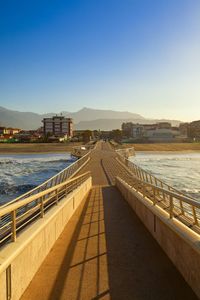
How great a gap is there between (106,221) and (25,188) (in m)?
Answer: 18.5

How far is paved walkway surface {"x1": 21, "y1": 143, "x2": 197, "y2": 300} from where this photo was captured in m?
4.55

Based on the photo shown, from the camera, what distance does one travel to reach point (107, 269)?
18.0 ft

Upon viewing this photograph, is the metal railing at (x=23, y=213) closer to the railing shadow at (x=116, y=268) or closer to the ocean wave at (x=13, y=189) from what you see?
the railing shadow at (x=116, y=268)

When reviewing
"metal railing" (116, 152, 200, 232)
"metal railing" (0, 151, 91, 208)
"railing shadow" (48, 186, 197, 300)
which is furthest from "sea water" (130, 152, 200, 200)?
"railing shadow" (48, 186, 197, 300)

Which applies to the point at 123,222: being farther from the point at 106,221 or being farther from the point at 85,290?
the point at 85,290

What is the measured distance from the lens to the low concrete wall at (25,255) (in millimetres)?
3961

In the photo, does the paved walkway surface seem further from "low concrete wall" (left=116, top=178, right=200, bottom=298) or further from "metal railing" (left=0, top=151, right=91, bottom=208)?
"metal railing" (left=0, top=151, right=91, bottom=208)

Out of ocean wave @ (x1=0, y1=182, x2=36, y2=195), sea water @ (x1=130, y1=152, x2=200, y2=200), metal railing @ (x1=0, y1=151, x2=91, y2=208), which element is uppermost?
metal railing @ (x1=0, y1=151, x2=91, y2=208)

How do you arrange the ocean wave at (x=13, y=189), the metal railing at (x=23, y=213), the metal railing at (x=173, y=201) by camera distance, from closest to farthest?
the metal railing at (x=23, y=213)
the metal railing at (x=173, y=201)
the ocean wave at (x=13, y=189)

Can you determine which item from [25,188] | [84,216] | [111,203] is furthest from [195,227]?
[25,188]

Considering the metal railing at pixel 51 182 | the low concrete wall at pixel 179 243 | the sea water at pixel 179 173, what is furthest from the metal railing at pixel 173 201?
the sea water at pixel 179 173

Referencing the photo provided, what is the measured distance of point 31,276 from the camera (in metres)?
4.97

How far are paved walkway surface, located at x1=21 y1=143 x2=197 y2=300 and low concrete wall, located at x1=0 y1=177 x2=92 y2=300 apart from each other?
15 centimetres

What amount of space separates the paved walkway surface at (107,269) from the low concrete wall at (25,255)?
15cm
